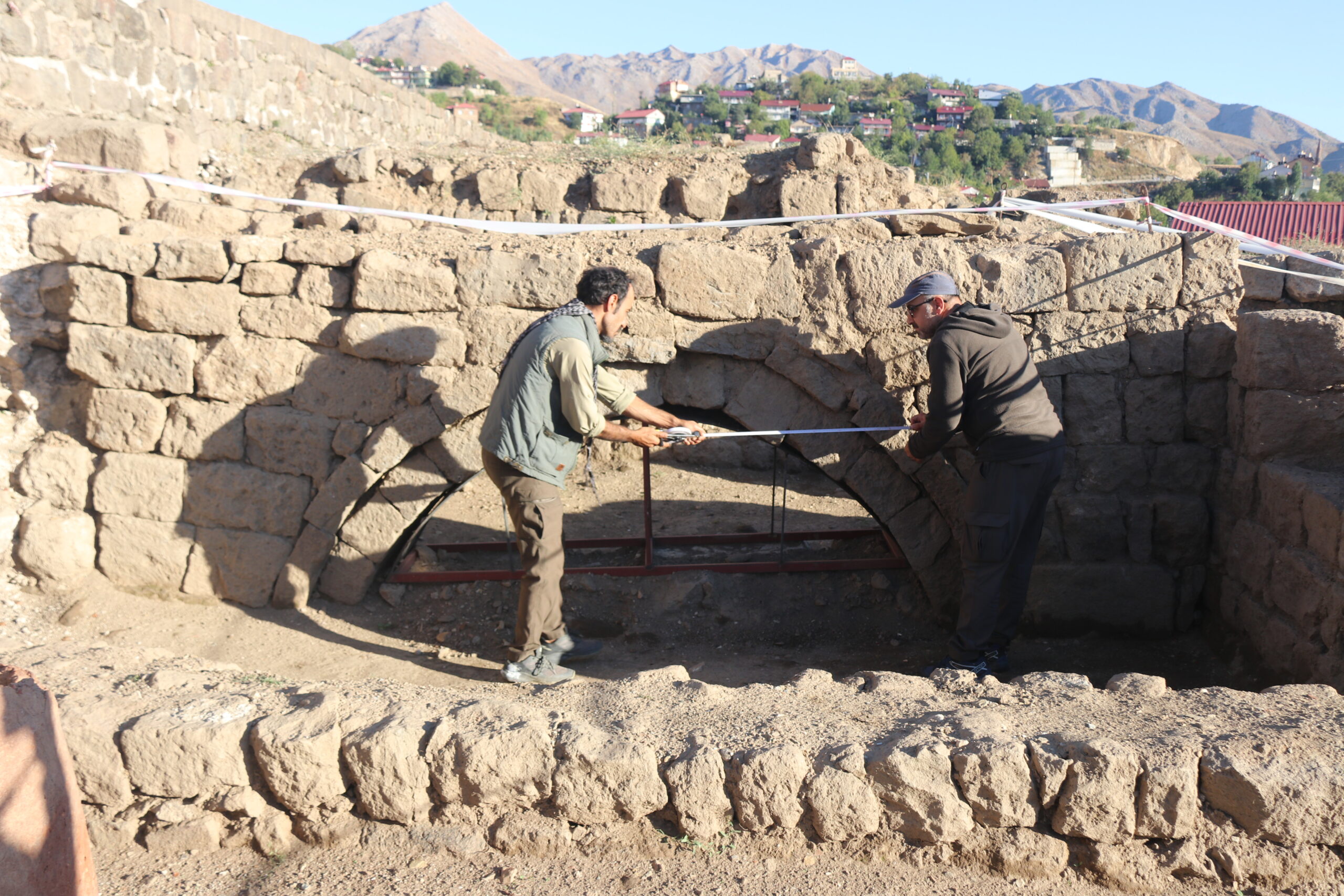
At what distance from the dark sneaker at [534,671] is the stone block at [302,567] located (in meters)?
1.52

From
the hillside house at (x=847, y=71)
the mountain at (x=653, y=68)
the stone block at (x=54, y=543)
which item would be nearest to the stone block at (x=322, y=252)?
the stone block at (x=54, y=543)

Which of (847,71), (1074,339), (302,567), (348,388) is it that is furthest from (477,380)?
(847,71)

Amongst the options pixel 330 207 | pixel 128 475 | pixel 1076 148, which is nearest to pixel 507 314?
pixel 330 207

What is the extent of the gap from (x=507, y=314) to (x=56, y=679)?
248cm

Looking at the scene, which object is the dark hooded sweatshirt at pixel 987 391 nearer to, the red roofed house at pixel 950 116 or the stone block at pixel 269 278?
the stone block at pixel 269 278

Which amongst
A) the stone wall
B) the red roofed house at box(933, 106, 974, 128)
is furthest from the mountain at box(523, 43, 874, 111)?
the stone wall

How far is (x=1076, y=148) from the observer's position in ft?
112

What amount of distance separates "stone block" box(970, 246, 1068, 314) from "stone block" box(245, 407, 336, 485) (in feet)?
11.5

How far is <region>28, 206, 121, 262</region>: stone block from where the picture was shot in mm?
4977

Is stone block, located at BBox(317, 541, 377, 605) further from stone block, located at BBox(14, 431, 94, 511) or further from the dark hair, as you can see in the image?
the dark hair

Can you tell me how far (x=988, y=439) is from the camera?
4016 millimetres

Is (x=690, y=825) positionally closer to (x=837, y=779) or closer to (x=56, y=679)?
(x=837, y=779)

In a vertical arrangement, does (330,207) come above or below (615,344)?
above

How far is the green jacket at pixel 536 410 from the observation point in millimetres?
3844
